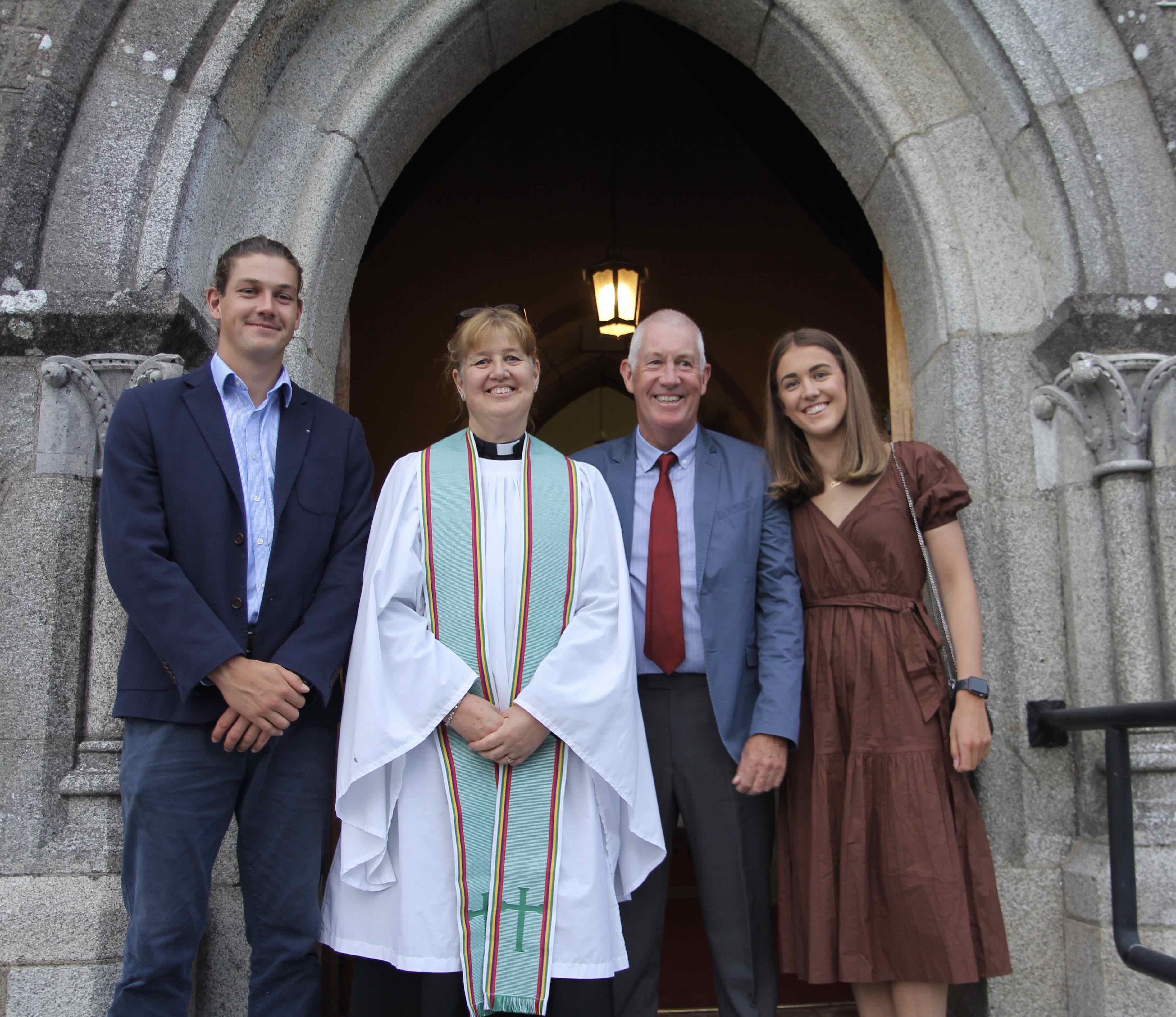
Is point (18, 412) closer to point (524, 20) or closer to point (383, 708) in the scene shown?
point (383, 708)

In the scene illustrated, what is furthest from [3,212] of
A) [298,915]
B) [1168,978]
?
[1168,978]

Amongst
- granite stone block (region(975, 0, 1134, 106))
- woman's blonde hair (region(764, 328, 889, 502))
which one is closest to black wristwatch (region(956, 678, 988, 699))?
woman's blonde hair (region(764, 328, 889, 502))

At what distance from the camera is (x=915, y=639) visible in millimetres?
2324

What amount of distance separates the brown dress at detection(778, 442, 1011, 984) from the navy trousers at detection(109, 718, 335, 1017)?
107 centimetres

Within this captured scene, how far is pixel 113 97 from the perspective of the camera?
107 inches

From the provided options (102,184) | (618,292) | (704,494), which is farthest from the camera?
(618,292)

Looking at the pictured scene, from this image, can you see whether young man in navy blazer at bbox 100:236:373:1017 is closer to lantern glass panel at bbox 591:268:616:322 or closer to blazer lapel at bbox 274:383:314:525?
blazer lapel at bbox 274:383:314:525

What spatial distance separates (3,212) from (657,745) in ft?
6.93

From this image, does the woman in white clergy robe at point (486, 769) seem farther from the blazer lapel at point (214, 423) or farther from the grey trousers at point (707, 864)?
the blazer lapel at point (214, 423)

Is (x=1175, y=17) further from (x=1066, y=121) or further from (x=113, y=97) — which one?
(x=113, y=97)

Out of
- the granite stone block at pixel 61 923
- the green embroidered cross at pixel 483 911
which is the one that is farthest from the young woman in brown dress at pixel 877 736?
the granite stone block at pixel 61 923

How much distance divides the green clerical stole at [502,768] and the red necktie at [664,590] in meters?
0.29

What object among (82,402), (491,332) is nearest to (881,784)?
(491,332)

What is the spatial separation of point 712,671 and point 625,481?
1.76ft
